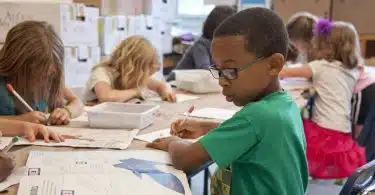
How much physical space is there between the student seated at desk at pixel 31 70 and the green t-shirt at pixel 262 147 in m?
0.76

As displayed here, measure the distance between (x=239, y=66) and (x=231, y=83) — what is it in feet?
0.15

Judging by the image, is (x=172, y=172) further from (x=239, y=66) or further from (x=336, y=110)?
(x=336, y=110)

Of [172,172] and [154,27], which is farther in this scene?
[154,27]

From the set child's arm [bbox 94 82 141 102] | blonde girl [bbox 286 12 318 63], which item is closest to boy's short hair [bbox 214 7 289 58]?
child's arm [bbox 94 82 141 102]

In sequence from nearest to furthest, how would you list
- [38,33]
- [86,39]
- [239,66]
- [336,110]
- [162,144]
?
1. [239,66]
2. [162,144]
3. [38,33]
4. [336,110]
5. [86,39]

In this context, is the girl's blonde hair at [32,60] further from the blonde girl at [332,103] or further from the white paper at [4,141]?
the blonde girl at [332,103]

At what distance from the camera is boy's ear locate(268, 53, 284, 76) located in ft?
3.62

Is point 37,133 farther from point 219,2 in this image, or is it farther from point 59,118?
point 219,2

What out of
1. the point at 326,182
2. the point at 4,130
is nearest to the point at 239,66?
the point at 4,130

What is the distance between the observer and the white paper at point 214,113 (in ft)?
6.11

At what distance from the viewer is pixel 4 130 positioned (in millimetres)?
1406

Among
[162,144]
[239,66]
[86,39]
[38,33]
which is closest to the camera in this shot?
[239,66]

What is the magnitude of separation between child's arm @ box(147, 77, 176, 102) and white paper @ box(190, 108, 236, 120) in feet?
0.91

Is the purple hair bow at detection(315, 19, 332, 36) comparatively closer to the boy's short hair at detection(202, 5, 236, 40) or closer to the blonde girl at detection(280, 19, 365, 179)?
the blonde girl at detection(280, 19, 365, 179)
